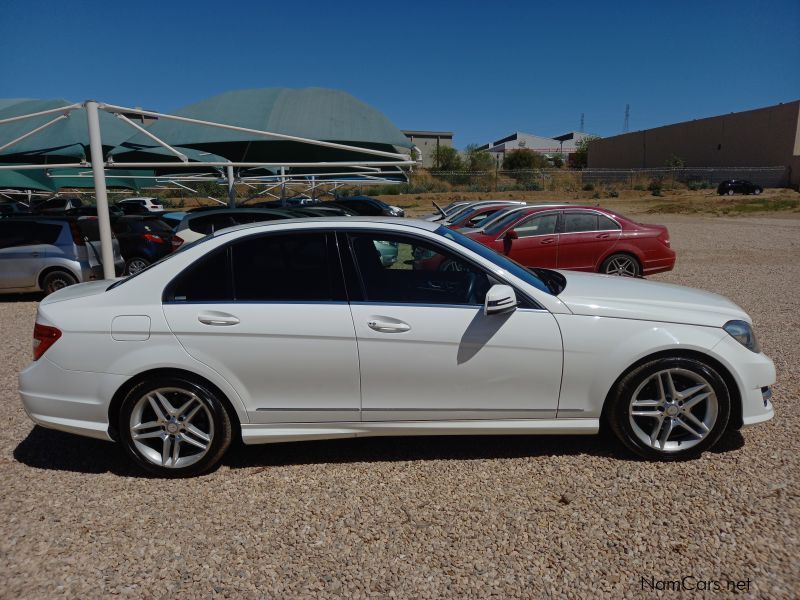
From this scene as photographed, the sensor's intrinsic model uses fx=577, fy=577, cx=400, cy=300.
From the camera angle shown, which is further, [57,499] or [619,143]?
[619,143]

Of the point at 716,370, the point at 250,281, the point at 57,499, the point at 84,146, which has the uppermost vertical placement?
the point at 84,146

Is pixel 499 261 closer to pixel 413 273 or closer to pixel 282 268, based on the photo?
pixel 413 273

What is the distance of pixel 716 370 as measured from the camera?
3551 mm

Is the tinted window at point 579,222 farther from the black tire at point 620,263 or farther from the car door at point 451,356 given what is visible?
the car door at point 451,356

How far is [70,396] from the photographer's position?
3.49 metres

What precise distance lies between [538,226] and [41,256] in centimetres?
846

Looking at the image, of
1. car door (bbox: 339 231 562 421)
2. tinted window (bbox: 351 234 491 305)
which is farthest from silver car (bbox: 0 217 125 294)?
car door (bbox: 339 231 562 421)

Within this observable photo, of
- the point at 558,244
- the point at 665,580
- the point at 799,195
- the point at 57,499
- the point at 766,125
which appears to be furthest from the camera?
the point at 766,125

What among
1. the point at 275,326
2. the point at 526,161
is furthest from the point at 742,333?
the point at 526,161

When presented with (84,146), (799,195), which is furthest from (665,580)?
(799,195)

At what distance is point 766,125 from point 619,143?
2254 centimetres

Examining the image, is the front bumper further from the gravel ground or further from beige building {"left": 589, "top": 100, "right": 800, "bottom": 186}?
beige building {"left": 589, "top": 100, "right": 800, "bottom": 186}

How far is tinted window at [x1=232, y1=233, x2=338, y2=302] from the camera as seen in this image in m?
3.54

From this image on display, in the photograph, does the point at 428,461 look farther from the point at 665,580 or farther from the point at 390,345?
the point at 665,580
